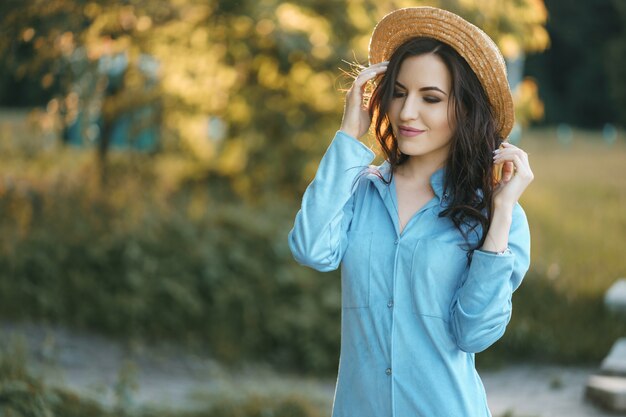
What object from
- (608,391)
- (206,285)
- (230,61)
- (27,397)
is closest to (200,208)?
(206,285)

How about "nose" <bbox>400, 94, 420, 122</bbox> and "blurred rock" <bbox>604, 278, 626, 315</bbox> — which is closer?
"nose" <bbox>400, 94, 420, 122</bbox>

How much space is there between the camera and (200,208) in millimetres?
7660

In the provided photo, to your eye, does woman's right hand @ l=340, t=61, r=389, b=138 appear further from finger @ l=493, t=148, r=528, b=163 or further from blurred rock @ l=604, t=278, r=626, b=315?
blurred rock @ l=604, t=278, r=626, b=315

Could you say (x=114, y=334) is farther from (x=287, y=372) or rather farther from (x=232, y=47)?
(x=232, y=47)

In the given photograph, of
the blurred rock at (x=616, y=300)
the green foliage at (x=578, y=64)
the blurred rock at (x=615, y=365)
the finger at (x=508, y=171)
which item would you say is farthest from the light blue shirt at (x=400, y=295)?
the green foliage at (x=578, y=64)

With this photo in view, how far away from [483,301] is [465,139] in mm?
413

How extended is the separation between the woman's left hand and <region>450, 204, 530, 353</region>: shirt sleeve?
13 centimetres

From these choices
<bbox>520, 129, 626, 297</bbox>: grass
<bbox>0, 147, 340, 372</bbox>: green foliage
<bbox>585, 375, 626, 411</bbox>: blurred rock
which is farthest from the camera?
<bbox>520, 129, 626, 297</bbox>: grass

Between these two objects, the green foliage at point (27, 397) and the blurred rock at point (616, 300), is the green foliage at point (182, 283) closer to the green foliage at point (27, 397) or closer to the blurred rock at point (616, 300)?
the blurred rock at point (616, 300)

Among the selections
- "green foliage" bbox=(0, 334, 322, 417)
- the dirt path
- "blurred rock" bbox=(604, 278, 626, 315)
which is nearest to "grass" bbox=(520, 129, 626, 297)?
"blurred rock" bbox=(604, 278, 626, 315)

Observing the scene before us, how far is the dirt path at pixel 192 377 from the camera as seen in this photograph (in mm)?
5414

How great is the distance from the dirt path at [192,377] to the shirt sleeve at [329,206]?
288 cm

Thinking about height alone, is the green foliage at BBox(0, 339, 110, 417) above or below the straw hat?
below

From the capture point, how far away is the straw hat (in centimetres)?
230
